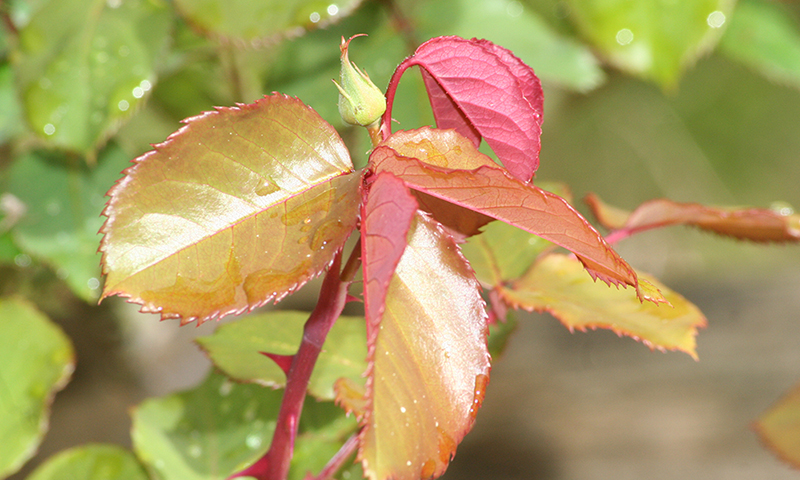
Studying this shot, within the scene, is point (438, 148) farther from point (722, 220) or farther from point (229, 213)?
point (722, 220)

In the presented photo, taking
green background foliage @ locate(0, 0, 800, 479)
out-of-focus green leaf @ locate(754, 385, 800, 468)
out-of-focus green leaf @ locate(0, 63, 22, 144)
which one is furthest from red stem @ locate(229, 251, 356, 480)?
out-of-focus green leaf @ locate(0, 63, 22, 144)

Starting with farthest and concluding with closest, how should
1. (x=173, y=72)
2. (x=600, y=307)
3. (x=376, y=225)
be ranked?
(x=173, y=72)
(x=600, y=307)
(x=376, y=225)

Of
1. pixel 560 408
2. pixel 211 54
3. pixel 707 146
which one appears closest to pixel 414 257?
pixel 211 54

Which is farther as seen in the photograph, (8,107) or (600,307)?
(8,107)

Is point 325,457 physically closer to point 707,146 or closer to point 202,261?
point 202,261

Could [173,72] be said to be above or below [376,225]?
below

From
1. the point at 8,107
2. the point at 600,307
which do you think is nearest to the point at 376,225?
the point at 600,307

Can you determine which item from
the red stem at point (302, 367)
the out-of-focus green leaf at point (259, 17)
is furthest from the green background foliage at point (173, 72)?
the red stem at point (302, 367)
